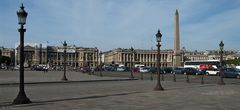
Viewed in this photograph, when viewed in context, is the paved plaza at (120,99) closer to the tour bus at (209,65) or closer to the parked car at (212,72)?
the parked car at (212,72)

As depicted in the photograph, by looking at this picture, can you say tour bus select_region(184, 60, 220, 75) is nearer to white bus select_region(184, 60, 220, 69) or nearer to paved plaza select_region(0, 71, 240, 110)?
white bus select_region(184, 60, 220, 69)

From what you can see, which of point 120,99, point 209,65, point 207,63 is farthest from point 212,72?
point 120,99

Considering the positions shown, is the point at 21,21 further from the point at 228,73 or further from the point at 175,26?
the point at 175,26

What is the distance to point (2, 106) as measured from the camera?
14.7m

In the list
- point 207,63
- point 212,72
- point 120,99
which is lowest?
point 120,99

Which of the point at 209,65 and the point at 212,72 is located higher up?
the point at 209,65

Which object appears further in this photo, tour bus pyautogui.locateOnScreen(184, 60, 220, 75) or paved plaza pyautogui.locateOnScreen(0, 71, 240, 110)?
tour bus pyautogui.locateOnScreen(184, 60, 220, 75)

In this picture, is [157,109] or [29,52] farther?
[29,52]

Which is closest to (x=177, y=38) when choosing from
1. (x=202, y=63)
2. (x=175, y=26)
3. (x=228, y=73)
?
(x=175, y=26)

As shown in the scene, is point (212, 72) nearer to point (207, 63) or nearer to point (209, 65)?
Result: point (209, 65)

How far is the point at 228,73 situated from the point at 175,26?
2862 centimetres

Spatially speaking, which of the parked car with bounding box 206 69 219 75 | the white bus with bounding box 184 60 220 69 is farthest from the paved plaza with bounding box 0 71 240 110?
the white bus with bounding box 184 60 220 69

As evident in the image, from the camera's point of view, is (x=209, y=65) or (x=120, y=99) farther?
(x=209, y=65)

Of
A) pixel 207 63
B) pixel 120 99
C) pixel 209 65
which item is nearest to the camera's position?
pixel 120 99
